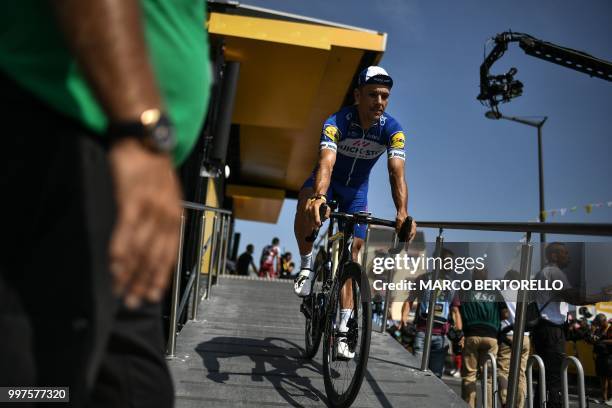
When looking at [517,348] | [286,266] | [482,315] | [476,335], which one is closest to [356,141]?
[517,348]

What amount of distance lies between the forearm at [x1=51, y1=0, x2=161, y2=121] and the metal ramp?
2642 millimetres

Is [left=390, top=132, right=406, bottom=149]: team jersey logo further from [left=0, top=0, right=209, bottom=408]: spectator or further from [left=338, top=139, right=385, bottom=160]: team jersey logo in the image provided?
[left=0, top=0, right=209, bottom=408]: spectator

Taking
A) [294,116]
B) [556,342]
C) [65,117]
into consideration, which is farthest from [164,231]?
[294,116]

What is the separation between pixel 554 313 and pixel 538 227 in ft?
9.94

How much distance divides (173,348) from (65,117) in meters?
3.36

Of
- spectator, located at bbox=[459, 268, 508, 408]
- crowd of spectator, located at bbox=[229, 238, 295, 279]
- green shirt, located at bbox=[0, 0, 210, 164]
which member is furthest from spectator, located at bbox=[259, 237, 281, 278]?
green shirt, located at bbox=[0, 0, 210, 164]

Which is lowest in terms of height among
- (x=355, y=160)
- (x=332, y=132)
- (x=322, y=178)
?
(x=322, y=178)

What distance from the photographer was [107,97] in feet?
2.72

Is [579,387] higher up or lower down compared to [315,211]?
lower down

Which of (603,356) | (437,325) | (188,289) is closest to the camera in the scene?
(188,289)

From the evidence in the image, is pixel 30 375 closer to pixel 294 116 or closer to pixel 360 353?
pixel 360 353

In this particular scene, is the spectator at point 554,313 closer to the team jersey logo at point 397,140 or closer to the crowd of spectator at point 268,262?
the team jersey logo at point 397,140

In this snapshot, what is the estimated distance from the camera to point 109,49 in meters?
0.82

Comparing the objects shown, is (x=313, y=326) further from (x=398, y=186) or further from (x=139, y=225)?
(x=139, y=225)
